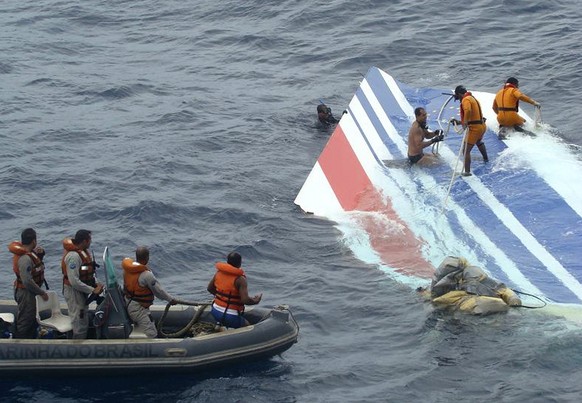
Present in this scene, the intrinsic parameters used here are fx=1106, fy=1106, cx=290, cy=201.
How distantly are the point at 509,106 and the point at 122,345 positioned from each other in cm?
1051

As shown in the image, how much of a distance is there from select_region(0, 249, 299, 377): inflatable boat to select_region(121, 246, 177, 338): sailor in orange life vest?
129mm

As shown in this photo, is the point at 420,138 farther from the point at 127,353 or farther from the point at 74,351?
the point at 74,351

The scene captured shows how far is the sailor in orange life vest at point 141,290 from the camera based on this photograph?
560 inches

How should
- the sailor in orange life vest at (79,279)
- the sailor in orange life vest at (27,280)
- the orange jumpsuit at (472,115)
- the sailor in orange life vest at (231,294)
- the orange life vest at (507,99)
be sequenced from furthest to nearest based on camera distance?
1. the orange life vest at (507,99)
2. the orange jumpsuit at (472,115)
3. the sailor in orange life vest at (231,294)
4. the sailor in orange life vest at (27,280)
5. the sailor in orange life vest at (79,279)

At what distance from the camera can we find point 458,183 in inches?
795

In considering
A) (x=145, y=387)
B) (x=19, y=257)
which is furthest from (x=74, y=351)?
(x=19, y=257)

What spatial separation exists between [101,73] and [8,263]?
11.8 metres

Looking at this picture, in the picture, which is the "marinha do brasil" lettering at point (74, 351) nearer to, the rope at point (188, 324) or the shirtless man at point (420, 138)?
the rope at point (188, 324)

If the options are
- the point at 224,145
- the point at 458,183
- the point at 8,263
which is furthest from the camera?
the point at 224,145

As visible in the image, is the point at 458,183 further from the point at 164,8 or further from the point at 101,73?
the point at 164,8

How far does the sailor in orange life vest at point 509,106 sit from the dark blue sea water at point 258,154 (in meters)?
1.32

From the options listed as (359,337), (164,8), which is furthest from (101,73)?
(359,337)

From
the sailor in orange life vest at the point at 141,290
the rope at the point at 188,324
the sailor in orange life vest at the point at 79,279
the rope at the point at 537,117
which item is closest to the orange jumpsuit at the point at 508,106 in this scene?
the rope at the point at 537,117

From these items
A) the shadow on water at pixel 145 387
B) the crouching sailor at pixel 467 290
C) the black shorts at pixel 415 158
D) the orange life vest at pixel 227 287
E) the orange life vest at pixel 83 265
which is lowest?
the shadow on water at pixel 145 387
